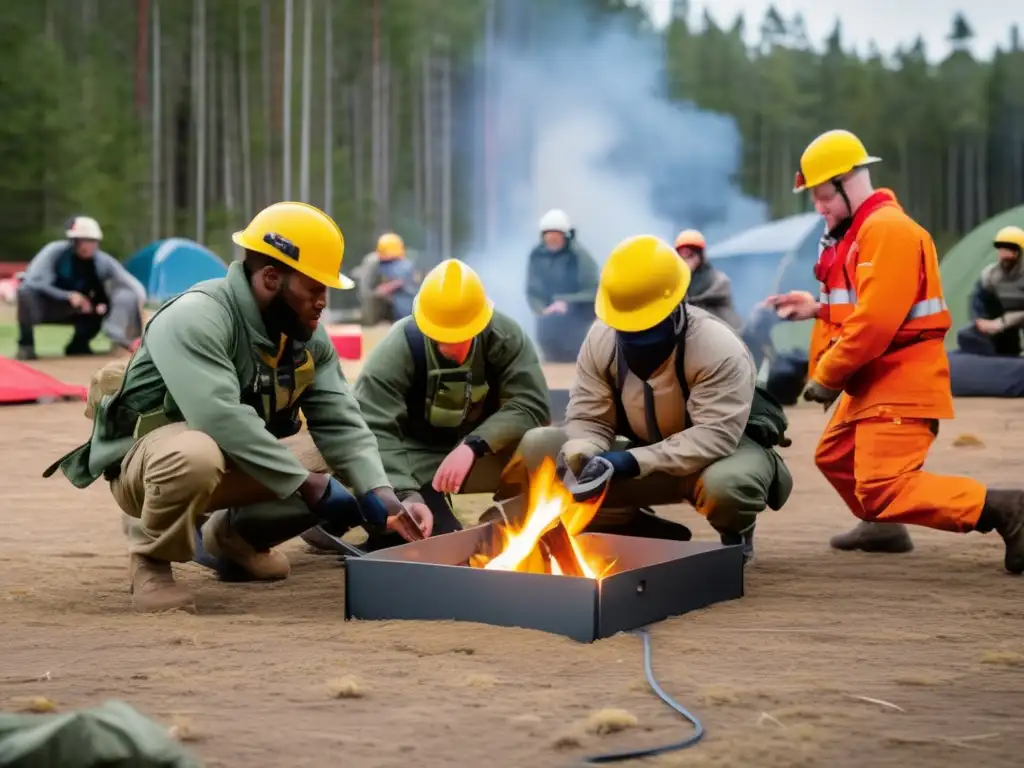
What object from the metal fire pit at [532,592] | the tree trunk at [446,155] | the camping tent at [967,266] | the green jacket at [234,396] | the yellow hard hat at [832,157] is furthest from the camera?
the tree trunk at [446,155]

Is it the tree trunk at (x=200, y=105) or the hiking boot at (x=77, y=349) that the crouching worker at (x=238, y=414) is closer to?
the hiking boot at (x=77, y=349)

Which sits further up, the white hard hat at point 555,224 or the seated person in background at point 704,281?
the white hard hat at point 555,224

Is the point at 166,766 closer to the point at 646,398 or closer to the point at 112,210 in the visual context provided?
the point at 646,398

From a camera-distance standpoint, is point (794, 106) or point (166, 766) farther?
point (794, 106)

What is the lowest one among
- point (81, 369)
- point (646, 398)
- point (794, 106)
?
point (81, 369)

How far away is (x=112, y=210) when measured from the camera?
40.5 metres

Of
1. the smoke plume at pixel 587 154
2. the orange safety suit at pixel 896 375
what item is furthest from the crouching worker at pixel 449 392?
the smoke plume at pixel 587 154

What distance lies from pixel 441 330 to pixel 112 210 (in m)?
35.7

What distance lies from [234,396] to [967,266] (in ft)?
46.4

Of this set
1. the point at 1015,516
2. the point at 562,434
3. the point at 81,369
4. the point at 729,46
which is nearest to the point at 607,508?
the point at 562,434

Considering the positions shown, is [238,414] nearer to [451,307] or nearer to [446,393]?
[451,307]

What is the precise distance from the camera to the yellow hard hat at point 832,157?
6.39m

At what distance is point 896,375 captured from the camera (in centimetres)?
616

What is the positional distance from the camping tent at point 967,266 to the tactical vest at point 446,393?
38.1ft
